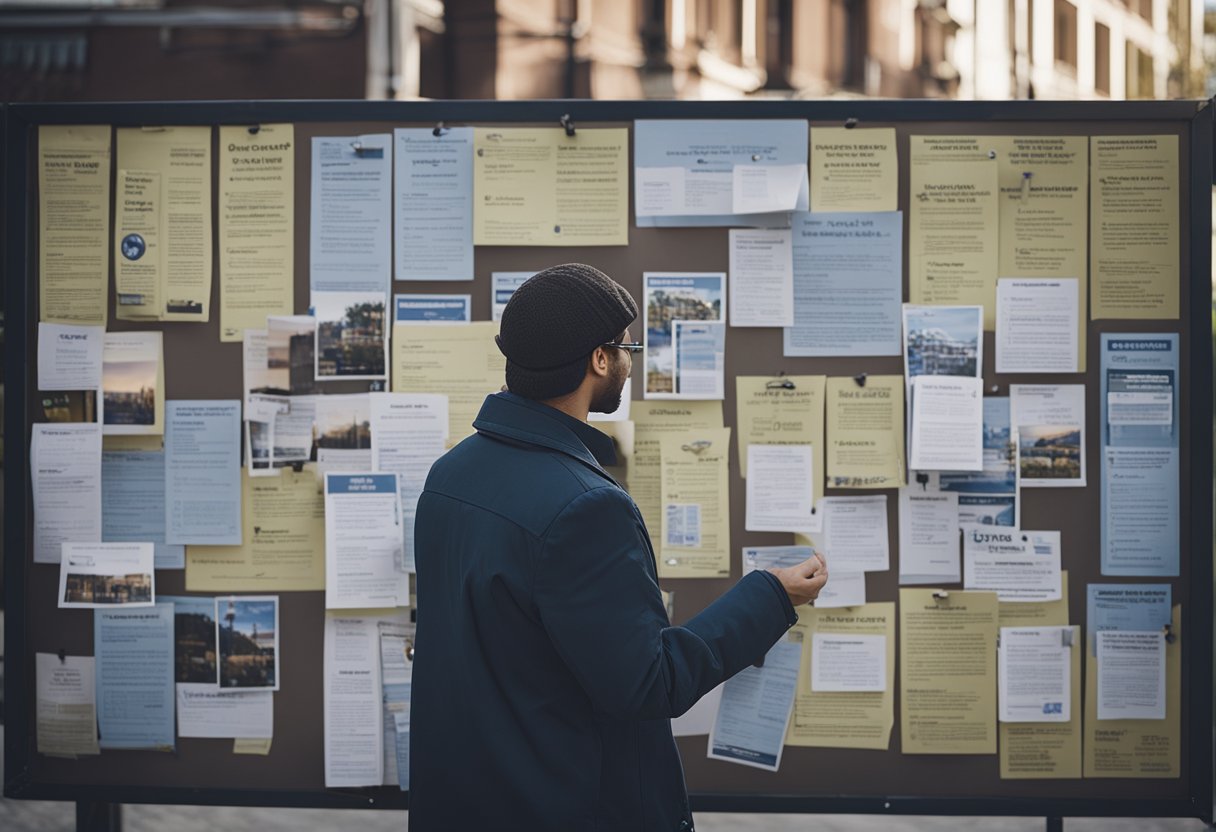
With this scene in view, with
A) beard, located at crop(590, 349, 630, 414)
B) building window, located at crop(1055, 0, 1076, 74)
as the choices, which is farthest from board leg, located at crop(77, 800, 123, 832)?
building window, located at crop(1055, 0, 1076, 74)

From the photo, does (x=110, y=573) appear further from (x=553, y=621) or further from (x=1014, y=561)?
(x=1014, y=561)

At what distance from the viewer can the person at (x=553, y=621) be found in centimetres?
188

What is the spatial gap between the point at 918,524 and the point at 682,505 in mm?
542

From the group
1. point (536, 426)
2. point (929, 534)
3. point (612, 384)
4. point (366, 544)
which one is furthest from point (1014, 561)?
point (366, 544)

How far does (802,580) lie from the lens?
→ 2.13 m

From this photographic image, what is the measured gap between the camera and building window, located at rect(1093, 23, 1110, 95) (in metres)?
24.0

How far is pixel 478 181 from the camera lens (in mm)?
2781

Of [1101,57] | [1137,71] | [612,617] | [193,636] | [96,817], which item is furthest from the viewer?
[1137,71]

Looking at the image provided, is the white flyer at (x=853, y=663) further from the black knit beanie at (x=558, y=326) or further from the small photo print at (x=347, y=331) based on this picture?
the small photo print at (x=347, y=331)

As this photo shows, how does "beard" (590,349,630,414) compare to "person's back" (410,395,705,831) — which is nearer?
"person's back" (410,395,705,831)

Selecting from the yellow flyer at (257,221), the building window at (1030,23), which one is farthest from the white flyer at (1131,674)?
the building window at (1030,23)

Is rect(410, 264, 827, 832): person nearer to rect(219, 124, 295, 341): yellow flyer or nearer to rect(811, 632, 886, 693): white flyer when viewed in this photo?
rect(811, 632, 886, 693): white flyer

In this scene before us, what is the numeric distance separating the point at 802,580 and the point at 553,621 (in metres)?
0.50

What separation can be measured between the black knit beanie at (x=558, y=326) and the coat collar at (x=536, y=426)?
0.09ft
